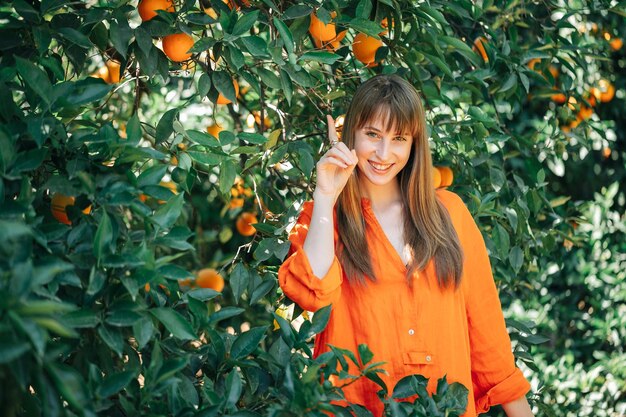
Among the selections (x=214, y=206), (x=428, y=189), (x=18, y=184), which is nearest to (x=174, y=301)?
(x=18, y=184)

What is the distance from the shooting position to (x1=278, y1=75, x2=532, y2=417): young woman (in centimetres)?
162

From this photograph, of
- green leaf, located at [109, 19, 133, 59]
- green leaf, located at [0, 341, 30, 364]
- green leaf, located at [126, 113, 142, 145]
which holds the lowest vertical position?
green leaf, located at [0, 341, 30, 364]

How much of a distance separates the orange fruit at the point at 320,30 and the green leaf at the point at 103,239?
733mm

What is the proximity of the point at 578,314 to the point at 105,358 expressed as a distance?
7.39 feet

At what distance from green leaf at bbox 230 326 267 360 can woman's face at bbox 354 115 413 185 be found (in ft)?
1.55

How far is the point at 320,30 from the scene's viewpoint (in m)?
1.70

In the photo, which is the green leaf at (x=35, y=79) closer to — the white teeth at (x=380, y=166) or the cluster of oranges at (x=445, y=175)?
the white teeth at (x=380, y=166)

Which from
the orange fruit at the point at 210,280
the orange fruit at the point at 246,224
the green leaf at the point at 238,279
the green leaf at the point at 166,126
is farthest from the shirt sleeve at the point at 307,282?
the orange fruit at the point at 246,224

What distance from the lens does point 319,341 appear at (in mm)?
1714

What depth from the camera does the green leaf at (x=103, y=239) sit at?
44.6 inches

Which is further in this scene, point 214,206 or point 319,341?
point 214,206

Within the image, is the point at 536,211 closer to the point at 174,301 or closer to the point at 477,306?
the point at 477,306

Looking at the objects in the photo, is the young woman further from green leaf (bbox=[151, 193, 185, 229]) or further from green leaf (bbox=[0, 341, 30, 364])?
green leaf (bbox=[0, 341, 30, 364])

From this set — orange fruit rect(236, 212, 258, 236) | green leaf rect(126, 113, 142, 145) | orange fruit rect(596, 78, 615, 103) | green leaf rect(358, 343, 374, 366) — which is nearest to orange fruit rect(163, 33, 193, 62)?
green leaf rect(126, 113, 142, 145)
